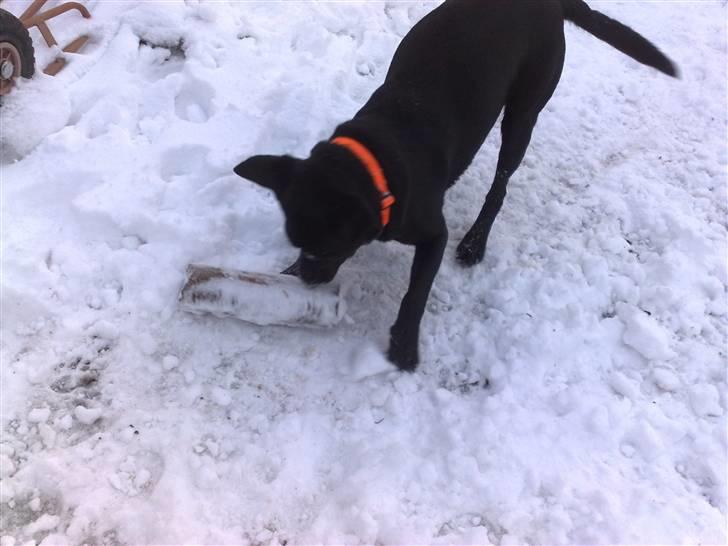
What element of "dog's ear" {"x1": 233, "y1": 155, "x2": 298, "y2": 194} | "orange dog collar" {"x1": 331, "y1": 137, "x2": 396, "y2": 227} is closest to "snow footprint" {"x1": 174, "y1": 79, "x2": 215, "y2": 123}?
"dog's ear" {"x1": 233, "y1": 155, "x2": 298, "y2": 194}

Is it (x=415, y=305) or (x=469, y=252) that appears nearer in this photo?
(x=415, y=305)

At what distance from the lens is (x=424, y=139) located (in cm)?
240

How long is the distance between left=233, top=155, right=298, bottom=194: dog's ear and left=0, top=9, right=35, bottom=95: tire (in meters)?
1.78

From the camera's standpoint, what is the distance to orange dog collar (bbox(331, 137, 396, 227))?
6.91 feet

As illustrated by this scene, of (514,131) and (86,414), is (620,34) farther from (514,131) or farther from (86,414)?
(86,414)

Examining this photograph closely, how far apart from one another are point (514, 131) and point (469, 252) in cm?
67

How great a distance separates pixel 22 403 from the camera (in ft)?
8.02

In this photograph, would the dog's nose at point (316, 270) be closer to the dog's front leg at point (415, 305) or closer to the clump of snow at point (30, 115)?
the dog's front leg at point (415, 305)

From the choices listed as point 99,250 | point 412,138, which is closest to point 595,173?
point 412,138

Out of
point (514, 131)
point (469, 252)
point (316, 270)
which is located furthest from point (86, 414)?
point (514, 131)

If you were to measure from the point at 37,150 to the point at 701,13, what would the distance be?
5.10 metres

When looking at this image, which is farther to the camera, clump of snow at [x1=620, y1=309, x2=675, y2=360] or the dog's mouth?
clump of snow at [x1=620, y1=309, x2=675, y2=360]

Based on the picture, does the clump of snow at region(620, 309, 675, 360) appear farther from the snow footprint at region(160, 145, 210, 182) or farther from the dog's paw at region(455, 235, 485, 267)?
the snow footprint at region(160, 145, 210, 182)

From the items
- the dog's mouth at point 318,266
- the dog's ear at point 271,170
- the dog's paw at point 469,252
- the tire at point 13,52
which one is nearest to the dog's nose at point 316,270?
the dog's mouth at point 318,266
